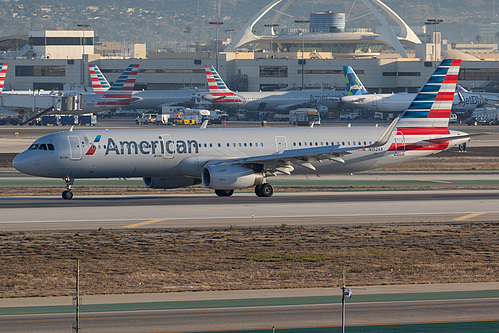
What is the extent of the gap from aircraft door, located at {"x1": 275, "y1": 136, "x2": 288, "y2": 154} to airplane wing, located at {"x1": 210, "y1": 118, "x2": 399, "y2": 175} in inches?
31.4

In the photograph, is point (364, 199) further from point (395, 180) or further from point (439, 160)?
point (439, 160)

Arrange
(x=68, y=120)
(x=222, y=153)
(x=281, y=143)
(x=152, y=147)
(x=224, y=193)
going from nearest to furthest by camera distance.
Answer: (x=152, y=147) → (x=222, y=153) → (x=224, y=193) → (x=281, y=143) → (x=68, y=120)

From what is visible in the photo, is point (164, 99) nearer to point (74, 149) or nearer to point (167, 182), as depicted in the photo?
point (167, 182)

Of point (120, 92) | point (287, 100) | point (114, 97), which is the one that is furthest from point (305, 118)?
point (114, 97)

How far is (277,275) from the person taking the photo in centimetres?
3020

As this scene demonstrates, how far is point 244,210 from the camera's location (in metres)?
46.3

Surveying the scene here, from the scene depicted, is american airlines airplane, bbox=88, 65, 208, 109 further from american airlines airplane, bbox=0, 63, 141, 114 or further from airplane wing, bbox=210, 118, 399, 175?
airplane wing, bbox=210, 118, 399, 175

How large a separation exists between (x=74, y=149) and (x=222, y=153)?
907cm

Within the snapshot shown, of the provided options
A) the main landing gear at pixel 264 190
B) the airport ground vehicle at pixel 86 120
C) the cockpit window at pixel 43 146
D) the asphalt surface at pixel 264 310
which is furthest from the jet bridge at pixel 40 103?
the asphalt surface at pixel 264 310

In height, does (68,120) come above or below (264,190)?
below

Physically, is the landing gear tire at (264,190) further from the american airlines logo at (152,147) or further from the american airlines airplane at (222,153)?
the american airlines logo at (152,147)

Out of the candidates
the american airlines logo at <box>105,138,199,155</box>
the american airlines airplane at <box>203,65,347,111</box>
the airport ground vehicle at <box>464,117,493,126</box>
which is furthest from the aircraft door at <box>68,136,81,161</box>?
the american airlines airplane at <box>203,65,347,111</box>

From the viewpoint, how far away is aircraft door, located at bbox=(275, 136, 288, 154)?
53.6m

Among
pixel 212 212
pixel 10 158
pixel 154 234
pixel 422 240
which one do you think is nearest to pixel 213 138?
pixel 212 212
